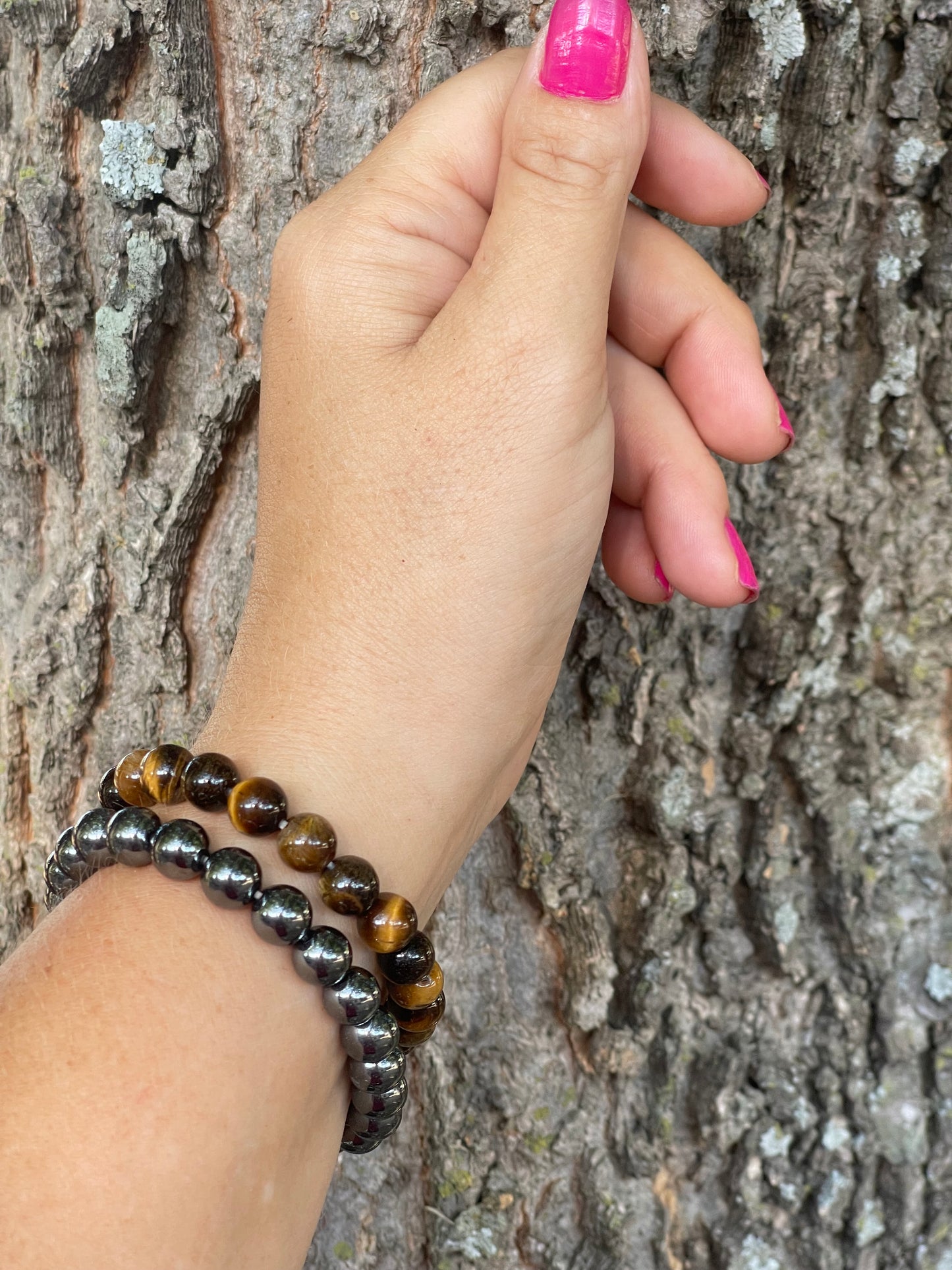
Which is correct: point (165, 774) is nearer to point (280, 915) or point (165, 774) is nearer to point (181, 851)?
point (181, 851)

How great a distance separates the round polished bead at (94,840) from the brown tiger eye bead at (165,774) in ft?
0.17

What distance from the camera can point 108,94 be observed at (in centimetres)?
133

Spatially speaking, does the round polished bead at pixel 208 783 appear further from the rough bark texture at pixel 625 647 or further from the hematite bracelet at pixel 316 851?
the rough bark texture at pixel 625 647

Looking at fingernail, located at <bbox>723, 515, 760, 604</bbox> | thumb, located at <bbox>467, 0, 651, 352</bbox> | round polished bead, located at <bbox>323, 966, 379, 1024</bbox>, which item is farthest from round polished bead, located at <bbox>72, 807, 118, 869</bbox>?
fingernail, located at <bbox>723, 515, 760, 604</bbox>

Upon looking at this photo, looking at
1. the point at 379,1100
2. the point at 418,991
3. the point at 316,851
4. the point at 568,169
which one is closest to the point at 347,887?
the point at 316,851

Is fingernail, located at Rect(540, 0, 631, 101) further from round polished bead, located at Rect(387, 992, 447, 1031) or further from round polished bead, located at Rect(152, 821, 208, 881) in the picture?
round polished bead, located at Rect(387, 992, 447, 1031)

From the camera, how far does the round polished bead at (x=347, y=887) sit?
1.01 metres

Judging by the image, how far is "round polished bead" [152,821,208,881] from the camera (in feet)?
3.26

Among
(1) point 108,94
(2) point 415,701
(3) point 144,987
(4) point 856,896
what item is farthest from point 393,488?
(4) point 856,896

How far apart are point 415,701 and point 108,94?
0.92 meters

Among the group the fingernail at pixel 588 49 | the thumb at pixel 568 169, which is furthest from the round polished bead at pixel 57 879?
the fingernail at pixel 588 49

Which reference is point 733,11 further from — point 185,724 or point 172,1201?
point 172,1201

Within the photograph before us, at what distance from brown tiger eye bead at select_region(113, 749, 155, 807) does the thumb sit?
63 cm

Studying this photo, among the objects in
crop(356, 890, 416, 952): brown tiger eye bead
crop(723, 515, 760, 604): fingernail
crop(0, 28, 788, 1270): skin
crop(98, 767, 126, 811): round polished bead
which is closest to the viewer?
crop(0, 28, 788, 1270): skin
